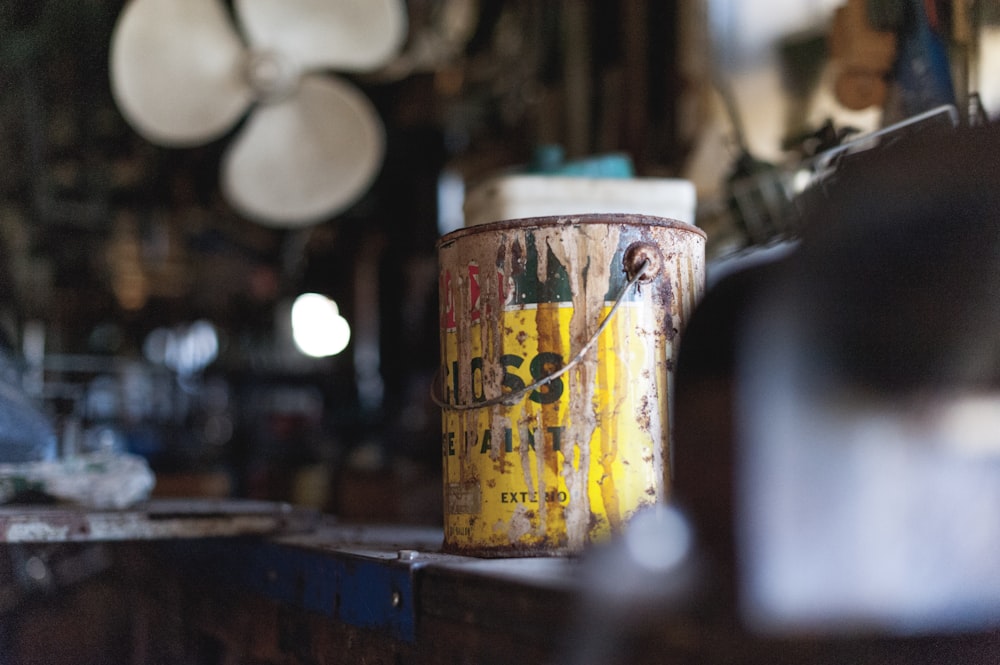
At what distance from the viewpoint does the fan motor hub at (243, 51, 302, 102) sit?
3.91 m

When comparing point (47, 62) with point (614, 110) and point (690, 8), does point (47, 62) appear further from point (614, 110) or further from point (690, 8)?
point (690, 8)

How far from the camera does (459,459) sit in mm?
1599

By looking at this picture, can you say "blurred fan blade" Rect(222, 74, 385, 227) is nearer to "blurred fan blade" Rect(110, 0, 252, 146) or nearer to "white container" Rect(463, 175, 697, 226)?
"blurred fan blade" Rect(110, 0, 252, 146)

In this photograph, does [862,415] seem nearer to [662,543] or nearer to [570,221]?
[662,543]

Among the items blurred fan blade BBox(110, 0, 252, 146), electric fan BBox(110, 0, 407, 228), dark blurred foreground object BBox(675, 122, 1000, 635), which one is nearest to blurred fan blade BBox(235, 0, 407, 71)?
electric fan BBox(110, 0, 407, 228)

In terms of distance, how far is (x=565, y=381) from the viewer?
150 centimetres

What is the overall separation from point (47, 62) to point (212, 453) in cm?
349

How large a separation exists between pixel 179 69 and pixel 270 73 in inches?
15.0

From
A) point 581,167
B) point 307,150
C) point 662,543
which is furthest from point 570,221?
point 307,150

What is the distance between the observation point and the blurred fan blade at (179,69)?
3605 mm

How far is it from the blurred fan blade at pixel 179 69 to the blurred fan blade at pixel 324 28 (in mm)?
137

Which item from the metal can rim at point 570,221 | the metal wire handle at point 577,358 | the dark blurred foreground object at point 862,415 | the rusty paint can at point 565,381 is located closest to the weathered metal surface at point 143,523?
the rusty paint can at point 565,381

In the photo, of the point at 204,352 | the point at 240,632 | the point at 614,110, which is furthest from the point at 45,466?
the point at 204,352

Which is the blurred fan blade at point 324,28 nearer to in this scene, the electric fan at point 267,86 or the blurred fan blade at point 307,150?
the electric fan at point 267,86
